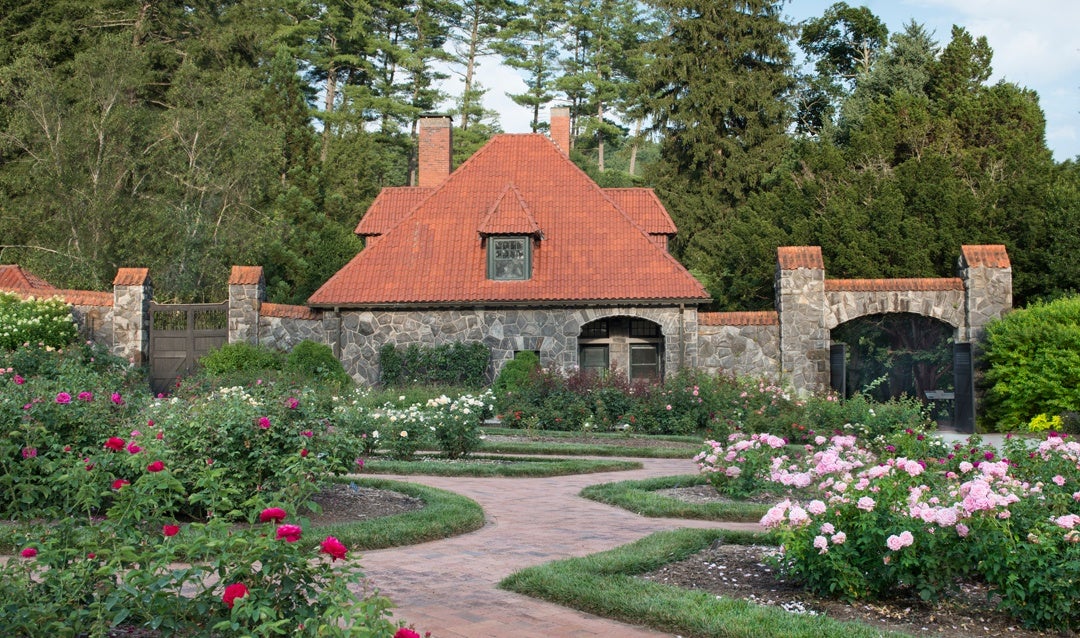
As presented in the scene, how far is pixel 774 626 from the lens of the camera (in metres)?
5.02

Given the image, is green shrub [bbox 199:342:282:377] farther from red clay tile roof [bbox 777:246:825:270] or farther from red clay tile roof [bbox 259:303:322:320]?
red clay tile roof [bbox 777:246:825:270]

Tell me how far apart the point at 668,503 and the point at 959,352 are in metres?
13.5

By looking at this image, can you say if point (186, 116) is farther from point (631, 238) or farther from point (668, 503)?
point (668, 503)

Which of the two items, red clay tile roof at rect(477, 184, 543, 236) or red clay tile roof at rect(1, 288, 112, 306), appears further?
red clay tile roof at rect(477, 184, 543, 236)

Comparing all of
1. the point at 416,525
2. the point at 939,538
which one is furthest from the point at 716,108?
the point at 939,538

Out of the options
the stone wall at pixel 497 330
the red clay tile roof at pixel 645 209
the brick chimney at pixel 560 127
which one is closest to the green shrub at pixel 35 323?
the stone wall at pixel 497 330

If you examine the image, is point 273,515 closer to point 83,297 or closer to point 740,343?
point 740,343

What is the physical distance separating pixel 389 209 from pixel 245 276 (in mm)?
5749

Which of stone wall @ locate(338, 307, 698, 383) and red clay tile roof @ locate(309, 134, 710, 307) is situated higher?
red clay tile roof @ locate(309, 134, 710, 307)

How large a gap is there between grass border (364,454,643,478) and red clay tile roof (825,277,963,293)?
10.3m

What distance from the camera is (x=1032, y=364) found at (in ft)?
62.8

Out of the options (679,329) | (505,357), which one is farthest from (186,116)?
(679,329)

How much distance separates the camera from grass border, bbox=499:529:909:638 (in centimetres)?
502

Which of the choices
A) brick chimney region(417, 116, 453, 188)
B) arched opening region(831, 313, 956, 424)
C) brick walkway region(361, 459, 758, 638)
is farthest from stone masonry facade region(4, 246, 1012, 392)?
brick walkway region(361, 459, 758, 638)
